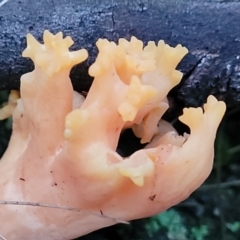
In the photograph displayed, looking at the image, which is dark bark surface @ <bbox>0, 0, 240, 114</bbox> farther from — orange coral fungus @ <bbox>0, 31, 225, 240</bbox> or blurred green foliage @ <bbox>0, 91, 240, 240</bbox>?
blurred green foliage @ <bbox>0, 91, 240, 240</bbox>

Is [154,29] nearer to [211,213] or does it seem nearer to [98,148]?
[98,148]

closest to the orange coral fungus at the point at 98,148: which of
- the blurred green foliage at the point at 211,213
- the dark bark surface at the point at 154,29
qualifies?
the dark bark surface at the point at 154,29

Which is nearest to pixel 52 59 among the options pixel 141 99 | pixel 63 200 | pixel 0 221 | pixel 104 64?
pixel 104 64

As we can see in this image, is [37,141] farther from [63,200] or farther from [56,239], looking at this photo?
[56,239]

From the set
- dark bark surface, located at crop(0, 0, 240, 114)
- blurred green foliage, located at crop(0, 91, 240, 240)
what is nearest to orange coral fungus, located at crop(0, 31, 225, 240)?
dark bark surface, located at crop(0, 0, 240, 114)

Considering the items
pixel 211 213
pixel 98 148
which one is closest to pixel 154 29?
pixel 98 148

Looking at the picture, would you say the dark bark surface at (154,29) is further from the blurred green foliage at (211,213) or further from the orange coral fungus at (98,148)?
the blurred green foliage at (211,213)
